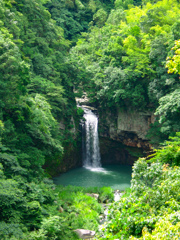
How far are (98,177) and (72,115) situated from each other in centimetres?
612

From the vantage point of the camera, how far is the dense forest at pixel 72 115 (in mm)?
5645

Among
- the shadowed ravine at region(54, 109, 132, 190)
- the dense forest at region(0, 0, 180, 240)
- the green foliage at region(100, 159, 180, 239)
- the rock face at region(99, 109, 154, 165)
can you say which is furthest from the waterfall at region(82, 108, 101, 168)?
the green foliage at region(100, 159, 180, 239)

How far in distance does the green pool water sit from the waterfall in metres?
1.19

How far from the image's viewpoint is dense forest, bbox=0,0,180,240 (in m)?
5.64

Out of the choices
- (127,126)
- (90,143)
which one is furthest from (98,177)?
(127,126)

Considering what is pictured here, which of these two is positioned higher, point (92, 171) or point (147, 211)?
point (147, 211)

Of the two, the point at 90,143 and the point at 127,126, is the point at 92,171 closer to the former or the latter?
the point at 90,143

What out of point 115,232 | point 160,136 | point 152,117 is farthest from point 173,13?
point 115,232

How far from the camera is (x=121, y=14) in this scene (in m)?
31.5

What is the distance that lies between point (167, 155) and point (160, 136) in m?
12.3

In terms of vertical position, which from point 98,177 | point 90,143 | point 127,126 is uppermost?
point 127,126

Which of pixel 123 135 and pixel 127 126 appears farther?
pixel 123 135

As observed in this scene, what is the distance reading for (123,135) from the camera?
23.5m

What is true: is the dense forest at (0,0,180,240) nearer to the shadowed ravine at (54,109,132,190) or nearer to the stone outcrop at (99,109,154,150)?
the stone outcrop at (99,109,154,150)
